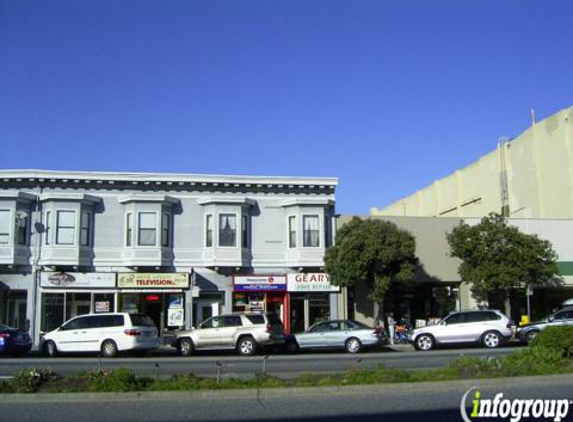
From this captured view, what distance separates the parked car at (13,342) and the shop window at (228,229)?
10.9 m

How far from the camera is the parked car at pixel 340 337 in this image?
84.4ft

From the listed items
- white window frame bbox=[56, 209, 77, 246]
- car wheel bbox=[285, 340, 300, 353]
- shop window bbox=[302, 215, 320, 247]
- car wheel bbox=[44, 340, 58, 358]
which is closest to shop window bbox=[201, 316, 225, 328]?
car wheel bbox=[285, 340, 300, 353]

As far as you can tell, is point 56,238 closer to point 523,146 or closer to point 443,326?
point 443,326

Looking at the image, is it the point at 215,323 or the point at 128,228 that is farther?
the point at 128,228

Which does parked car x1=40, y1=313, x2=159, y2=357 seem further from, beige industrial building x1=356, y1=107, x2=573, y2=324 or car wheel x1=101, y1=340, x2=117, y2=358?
beige industrial building x1=356, y1=107, x2=573, y2=324

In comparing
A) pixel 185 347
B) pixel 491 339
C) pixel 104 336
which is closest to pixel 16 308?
pixel 104 336

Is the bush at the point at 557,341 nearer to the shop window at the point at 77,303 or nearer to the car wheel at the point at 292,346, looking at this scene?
the car wheel at the point at 292,346

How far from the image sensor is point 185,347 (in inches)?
1017

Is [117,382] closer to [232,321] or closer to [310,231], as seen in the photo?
[232,321]

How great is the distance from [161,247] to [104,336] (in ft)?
30.2

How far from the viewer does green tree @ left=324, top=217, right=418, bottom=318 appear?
30.9 metres

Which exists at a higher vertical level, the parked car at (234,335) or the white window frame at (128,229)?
the white window frame at (128,229)

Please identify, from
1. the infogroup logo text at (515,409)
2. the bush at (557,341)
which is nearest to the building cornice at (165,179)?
the bush at (557,341)

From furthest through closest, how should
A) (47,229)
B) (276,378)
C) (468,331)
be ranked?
(47,229) < (468,331) < (276,378)
